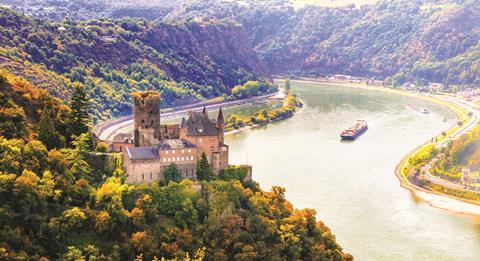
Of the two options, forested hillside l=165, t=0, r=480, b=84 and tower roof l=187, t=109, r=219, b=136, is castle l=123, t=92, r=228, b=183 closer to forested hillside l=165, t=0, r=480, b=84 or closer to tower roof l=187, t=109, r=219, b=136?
tower roof l=187, t=109, r=219, b=136

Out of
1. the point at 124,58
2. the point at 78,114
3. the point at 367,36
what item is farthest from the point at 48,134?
the point at 367,36

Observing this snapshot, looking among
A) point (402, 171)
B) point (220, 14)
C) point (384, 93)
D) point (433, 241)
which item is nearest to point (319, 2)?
point (220, 14)

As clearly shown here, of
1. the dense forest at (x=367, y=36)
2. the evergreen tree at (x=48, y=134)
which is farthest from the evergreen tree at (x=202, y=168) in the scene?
the dense forest at (x=367, y=36)

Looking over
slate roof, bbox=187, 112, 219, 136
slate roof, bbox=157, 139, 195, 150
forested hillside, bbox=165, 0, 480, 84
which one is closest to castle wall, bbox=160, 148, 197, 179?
slate roof, bbox=157, 139, 195, 150

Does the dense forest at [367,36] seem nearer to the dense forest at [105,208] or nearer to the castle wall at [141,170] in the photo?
the dense forest at [105,208]

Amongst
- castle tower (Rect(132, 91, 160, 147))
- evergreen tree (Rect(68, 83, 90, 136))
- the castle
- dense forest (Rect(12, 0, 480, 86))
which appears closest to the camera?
the castle
